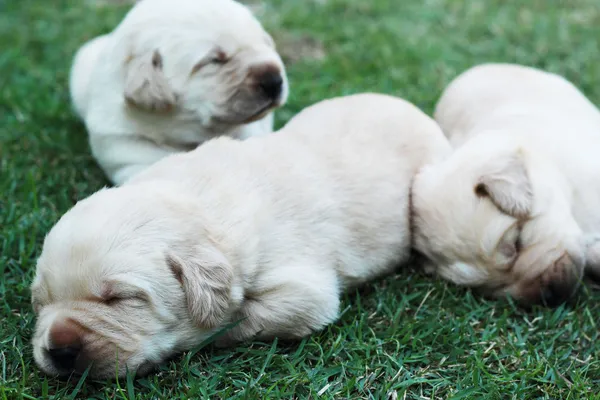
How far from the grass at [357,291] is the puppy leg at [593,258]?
148 millimetres

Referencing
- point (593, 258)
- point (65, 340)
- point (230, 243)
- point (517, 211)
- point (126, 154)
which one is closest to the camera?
point (65, 340)

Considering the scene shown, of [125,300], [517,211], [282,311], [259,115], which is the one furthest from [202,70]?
[517,211]

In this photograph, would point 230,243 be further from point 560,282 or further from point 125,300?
point 560,282

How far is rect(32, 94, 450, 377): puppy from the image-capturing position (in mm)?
3096

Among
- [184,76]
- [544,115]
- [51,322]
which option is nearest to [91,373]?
[51,322]

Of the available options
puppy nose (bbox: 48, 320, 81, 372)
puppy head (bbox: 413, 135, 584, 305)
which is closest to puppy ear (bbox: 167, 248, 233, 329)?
puppy nose (bbox: 48, 320, 81, 372)

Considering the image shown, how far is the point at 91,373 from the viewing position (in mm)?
3129

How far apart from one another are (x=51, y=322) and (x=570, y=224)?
105 inches

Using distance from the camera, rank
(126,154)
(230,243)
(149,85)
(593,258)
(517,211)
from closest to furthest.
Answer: (230,243)
(517,211)
(593,258)
(149,85)
(126,154)

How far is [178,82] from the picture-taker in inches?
181

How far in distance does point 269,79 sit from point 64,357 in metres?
2.14

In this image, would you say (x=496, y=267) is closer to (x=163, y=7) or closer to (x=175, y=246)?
(x=175, y=246)

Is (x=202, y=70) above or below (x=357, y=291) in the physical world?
above

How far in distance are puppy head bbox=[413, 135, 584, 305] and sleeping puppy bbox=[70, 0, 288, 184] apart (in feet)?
4.03
